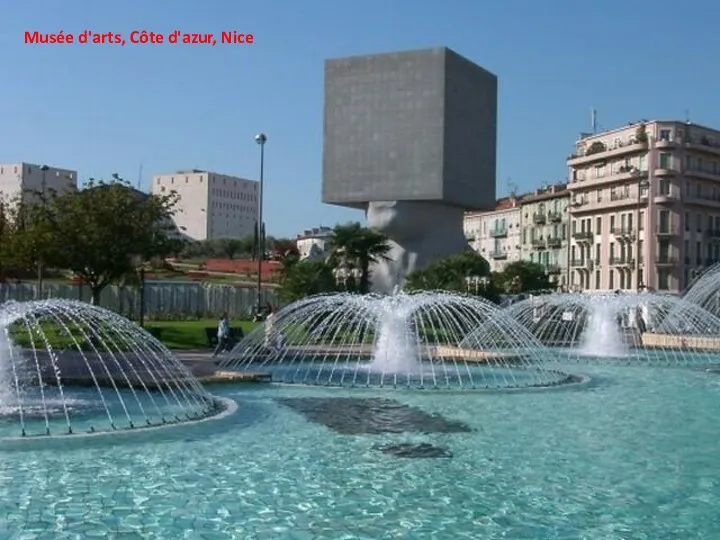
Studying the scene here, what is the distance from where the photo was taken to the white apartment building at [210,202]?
17650 centimetres

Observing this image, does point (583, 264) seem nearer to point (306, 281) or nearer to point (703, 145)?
point (703, 145)

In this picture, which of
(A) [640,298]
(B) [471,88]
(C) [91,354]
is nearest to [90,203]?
(C) [91,354]

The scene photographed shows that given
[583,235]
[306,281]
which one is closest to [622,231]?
[583,235]

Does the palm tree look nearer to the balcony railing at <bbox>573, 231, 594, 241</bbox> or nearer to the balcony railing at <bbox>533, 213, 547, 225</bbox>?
the balcony railing at <bbox>573, 231, 594, 241</bbox>

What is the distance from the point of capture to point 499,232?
111 m

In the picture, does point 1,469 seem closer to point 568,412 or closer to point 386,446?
point 386,446

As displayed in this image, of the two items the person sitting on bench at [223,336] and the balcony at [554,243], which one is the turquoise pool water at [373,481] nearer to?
the person sitting on bench at [223,336]

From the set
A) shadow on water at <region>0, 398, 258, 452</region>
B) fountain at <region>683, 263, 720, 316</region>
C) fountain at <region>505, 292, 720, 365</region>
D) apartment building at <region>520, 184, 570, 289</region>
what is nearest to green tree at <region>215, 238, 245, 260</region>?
apartment building at <region>520, 184, 570, 289</region>

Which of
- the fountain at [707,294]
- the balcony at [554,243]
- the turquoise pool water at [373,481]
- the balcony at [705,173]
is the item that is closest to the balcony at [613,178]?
the balcony at [705,173]

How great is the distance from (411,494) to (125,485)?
302 cm

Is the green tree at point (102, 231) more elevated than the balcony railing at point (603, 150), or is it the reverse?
the balcony railing at point (603, 150)

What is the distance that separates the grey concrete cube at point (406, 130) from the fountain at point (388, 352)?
106 feet

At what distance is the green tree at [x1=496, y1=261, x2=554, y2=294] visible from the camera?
258 ft

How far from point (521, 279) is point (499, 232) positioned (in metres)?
32.4
